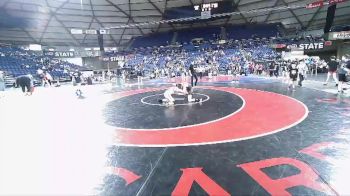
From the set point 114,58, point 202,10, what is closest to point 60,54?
point 114,58

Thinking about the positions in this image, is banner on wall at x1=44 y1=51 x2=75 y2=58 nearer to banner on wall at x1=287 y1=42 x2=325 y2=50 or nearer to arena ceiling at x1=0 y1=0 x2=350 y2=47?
arena ceiling at x1=0 y1=0 x2=350 y2=47

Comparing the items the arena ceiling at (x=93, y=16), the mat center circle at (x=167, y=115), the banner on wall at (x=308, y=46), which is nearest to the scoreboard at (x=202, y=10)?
the arena ceiling at (x=93, y=16)

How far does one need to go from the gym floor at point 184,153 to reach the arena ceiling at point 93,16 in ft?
99.5

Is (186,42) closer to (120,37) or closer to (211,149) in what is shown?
(120,37)

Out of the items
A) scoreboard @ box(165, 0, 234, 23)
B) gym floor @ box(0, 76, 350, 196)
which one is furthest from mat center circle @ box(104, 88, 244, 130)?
scoreboard @ box(165, 0, 234, 23)

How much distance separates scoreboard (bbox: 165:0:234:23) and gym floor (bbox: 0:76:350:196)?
28.9 meters

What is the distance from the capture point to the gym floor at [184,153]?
360 cm

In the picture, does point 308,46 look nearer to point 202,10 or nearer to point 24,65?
point 202,10

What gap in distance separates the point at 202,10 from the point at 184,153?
33.4 m

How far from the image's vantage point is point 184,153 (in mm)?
4844

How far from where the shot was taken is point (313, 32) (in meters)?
39.2

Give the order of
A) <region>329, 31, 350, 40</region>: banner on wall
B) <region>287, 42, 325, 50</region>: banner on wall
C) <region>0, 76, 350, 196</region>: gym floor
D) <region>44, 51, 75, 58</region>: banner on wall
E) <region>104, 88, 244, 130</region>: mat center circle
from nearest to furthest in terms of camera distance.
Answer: <region>0, 76, 350, 196</region>: gym floor < <region>104, 88, 244, 130</region>: mat center circle < <region>329, 31, 350, 40</region>: banner on wall < <region>287, 42, 325, 50</region>: banner on wall < <region>44, 51, 75, 58</region>: banner on wall

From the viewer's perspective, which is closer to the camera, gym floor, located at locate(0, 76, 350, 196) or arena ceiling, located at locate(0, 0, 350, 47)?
gym floor, located at locate(0, 76, 350, 196)

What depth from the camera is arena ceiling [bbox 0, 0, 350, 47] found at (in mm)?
32906
